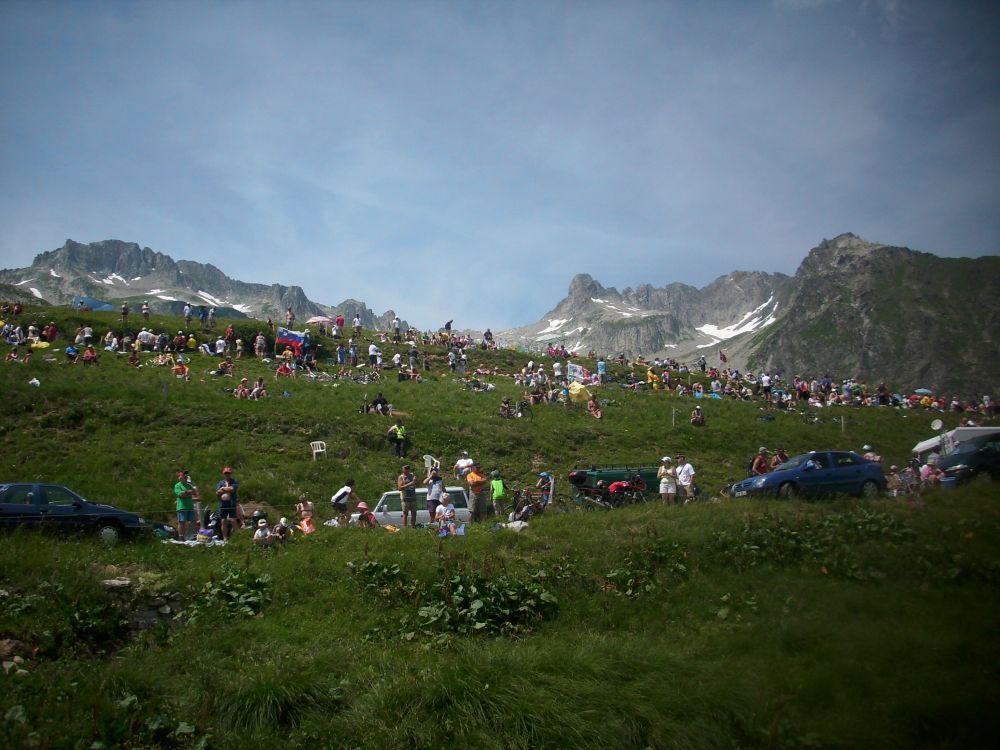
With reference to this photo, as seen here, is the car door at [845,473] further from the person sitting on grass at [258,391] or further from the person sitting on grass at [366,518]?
the person sitting on grass at [258,391]

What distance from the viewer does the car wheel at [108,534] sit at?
50.2 feet

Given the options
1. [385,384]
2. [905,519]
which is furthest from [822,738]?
[385,384]

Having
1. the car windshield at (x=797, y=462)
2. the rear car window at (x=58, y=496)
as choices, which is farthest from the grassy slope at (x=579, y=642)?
the car windshield at (x=797, y=462)

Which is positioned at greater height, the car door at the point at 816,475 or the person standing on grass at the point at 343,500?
the car door at the point at 816,475

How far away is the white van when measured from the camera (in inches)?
799

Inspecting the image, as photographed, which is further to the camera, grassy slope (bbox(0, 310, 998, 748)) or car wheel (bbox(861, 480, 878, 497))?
car wheel (bbox(861, 480, 878, 497))

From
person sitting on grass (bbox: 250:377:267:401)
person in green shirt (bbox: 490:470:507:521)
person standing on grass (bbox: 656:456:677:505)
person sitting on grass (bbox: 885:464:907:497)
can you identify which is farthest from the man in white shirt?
person sitting on grass (bbox: 885:464:907:497)

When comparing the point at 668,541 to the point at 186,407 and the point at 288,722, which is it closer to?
the point at 288,722

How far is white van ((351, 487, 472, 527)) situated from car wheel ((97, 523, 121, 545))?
634cm

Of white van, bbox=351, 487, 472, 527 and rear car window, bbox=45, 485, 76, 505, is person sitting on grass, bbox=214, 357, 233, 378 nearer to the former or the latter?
white van, bbox=351, 487, 472, 527

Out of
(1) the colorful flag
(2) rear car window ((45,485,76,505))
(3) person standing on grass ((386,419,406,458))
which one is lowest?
(2) rear car window ((45,485,76,505))

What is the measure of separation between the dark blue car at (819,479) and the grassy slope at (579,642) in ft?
11.9

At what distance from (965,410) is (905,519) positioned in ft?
140

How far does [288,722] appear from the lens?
9.62 metres
